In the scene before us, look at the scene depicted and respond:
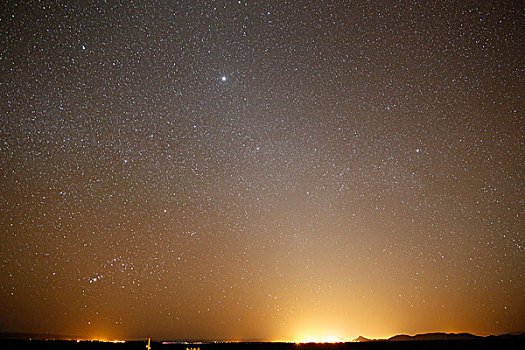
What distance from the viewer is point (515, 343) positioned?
1309cm

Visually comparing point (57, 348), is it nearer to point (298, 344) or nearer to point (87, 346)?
point (87, 346)

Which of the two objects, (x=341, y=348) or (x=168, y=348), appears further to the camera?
(x=341, y=348)

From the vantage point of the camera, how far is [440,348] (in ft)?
44.2

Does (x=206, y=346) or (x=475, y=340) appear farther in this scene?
(x=206, y=346)

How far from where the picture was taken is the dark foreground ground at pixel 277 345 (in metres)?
13.1

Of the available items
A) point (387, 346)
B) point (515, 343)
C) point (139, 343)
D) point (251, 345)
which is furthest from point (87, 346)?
point (515, 343)

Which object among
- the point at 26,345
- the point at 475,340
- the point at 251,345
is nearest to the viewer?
the point at 26,345

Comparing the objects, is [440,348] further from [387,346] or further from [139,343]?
[139,343]

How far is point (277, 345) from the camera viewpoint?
14.9 metres

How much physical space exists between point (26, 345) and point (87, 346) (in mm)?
2254

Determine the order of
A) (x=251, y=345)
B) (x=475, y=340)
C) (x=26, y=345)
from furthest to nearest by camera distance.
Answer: (x=251, y=345) → (x=475, y=340) → (x=26, y=345)

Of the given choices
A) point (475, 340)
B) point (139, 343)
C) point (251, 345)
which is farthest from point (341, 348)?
point (139, 343)

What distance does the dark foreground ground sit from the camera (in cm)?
1311

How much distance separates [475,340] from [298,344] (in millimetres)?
6391
